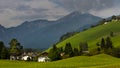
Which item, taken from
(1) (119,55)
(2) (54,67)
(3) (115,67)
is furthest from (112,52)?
(3) (115,67)

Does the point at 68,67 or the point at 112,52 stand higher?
the point at 112,52

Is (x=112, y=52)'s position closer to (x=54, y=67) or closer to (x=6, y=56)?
(x=6, y=56)

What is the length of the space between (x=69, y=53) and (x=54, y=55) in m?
23.1

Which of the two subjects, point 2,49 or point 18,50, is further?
point 18,50

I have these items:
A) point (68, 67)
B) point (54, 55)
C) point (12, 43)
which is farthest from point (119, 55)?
point (68, 67)

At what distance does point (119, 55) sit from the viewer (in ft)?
537

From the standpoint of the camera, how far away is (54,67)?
76.6 meters

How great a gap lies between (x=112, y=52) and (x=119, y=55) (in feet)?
17.8

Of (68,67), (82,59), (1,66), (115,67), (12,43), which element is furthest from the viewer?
(12,43)

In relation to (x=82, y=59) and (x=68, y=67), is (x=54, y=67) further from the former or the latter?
(x=82, y=59)

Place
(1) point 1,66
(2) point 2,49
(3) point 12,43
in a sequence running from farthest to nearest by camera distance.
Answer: (3) point 12,43, (2) point 2,49, (1) point 1,66


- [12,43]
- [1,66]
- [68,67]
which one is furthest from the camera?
[12,43]

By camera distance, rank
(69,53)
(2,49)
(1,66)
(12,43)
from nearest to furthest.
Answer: (1,66) → (2,49) → (12,43) → (69,53)

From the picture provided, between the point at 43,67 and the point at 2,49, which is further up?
the point at 2,49
